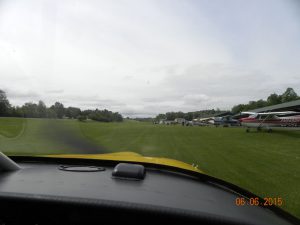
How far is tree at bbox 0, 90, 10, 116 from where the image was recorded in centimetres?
249

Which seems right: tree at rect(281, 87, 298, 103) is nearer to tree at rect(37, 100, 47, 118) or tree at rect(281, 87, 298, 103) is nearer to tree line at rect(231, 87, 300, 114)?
tree line at rect(231, 87, 300, 114)

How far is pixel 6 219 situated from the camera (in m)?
1.14

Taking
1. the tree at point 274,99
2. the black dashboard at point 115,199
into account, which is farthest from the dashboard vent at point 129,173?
the tree at point 274,99

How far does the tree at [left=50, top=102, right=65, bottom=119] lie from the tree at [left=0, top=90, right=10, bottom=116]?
368mm

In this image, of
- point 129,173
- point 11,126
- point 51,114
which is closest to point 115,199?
point 129,173

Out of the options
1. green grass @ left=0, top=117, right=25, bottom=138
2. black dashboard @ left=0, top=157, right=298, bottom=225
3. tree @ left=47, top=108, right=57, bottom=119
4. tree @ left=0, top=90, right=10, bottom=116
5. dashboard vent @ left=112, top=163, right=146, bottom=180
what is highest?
tree @ left=0, top=90, right=10, bottom=116

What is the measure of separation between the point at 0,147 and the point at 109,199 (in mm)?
2454

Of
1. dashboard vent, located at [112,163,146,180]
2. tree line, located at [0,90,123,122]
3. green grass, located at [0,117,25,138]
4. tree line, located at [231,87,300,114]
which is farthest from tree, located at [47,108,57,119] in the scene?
tree line, located at [231,87,300,114]

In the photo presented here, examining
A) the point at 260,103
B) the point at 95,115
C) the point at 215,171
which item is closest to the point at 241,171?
the point at 215,171

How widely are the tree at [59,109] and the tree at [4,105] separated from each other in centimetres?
37

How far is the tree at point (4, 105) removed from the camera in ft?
8.18

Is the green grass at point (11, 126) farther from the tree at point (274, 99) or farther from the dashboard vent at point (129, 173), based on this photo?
the tree at point (274, 99)

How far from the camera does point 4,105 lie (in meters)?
2.52

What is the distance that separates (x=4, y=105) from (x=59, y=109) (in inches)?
18.0
